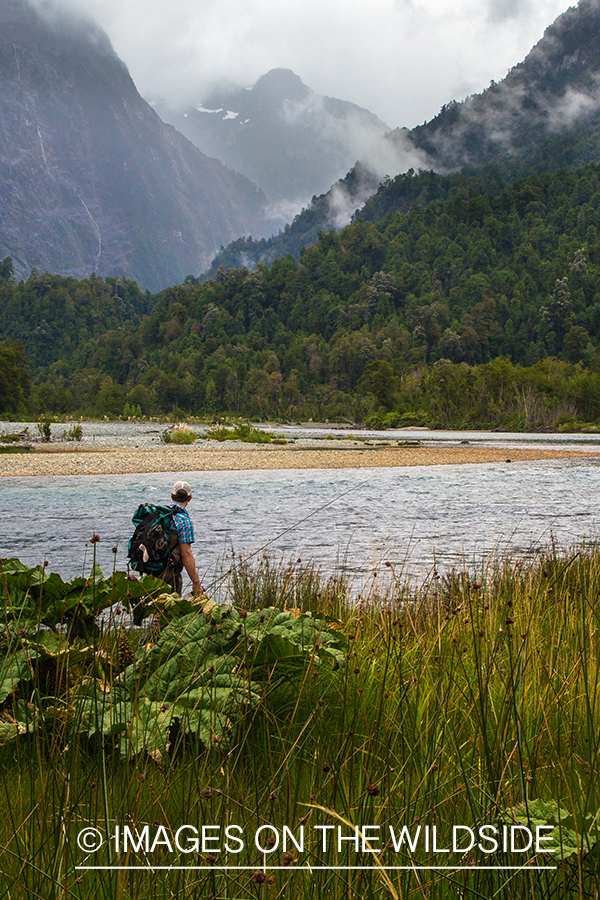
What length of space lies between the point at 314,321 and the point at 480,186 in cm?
6204

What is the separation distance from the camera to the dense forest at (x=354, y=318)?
117125mm

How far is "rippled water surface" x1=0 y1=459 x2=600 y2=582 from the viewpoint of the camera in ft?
34.0

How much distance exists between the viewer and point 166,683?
2.67m

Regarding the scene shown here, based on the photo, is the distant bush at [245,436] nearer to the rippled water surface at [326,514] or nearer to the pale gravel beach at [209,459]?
the pale gravel beach at [209,459]

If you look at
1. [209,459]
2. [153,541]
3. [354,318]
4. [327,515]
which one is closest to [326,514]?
[327,515]

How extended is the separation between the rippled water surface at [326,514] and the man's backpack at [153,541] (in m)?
1.47

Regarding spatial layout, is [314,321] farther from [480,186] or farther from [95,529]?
[95,529]

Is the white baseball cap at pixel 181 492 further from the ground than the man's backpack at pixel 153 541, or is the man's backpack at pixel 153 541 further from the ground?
the white baseball cap at pixel 181 492

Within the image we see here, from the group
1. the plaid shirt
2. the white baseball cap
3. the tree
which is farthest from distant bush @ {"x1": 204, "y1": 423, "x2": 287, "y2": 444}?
the plaid shirt

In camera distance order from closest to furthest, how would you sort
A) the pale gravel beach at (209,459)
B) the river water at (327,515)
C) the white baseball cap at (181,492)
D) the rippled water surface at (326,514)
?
1. the white baseball cap at (181,492)
2. the river water at (327,515)
3. the rippled water surface at (326,514)
4. the pale gravel beach at (209,459)

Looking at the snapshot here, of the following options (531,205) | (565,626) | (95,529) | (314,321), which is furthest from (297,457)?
(531,205)

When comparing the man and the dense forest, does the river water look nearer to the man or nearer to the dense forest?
the man

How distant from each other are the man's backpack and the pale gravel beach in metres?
18.2

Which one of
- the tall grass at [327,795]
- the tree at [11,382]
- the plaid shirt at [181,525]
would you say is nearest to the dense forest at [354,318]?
the tree at [11,382]
